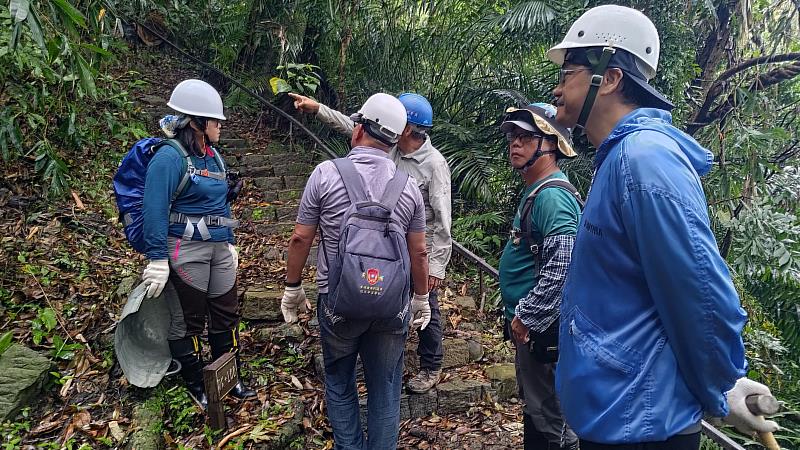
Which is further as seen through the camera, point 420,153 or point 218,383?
point 420,153

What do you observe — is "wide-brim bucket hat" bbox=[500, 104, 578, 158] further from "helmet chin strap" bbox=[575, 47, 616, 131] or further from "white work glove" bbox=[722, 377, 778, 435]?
"white work glove" bbox=[722, 377, 778, 435]

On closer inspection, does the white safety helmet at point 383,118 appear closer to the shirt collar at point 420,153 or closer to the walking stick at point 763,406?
the shirt collar at point 420,153

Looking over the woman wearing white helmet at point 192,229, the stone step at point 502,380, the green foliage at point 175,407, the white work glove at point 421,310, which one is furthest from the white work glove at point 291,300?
the stone step at point 502,380

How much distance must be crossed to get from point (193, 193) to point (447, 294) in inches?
111

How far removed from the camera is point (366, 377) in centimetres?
254

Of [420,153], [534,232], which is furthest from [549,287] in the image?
[420,153]

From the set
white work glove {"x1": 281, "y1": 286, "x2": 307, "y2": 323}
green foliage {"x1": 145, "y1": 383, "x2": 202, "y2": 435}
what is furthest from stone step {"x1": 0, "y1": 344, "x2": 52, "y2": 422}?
white work glove {"x1": 281, "y1": 286, "x2": 307, "y2": 323}

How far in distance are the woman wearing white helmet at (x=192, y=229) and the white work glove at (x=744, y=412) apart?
2.59m

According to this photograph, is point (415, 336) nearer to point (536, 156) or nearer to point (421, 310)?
point (421, 310)

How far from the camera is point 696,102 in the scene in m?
5.99

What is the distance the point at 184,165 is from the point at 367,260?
1320mm

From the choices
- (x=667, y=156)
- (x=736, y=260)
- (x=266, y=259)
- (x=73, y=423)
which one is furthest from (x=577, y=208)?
(x=736, y=260)

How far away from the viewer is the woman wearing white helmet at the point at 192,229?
266 centimetres

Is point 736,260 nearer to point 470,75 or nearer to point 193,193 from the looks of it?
point 470,75
